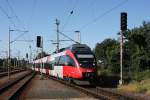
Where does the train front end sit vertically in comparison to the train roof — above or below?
below

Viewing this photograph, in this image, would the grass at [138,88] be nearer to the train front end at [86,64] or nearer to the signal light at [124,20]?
the train front end at [86,64]

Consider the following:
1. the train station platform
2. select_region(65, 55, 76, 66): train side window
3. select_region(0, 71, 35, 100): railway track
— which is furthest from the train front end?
select_region(0, 71, 35, 100): railway track

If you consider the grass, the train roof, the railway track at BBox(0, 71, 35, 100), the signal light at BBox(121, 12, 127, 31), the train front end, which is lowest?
the railway track at BBox(0, 71, 35, 100)

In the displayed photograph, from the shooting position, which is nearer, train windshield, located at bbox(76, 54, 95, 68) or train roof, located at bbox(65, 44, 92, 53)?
train windshield, located at bbox(76, 54, 95, 68)

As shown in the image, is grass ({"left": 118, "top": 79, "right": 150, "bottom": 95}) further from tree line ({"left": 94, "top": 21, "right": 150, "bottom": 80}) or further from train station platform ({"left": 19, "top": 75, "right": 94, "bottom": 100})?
tree line ({"left": 94, "top": 21, "right": 150, "bottom": 80})

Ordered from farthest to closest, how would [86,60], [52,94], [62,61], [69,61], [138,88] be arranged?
[62,61] → [69,61] → [86,60] → [138,88] → [52,94]

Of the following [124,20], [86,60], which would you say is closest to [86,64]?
[86,60]

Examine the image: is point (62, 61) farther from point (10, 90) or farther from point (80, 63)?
point (10, 90)

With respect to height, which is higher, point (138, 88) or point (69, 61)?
point (69, 61)

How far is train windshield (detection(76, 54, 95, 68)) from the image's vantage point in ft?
121

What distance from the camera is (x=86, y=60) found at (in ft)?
122

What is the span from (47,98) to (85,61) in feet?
37.2

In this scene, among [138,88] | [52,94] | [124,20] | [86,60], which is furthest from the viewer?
[86,60]

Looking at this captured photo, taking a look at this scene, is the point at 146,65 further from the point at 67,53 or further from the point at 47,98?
the point at 47,98
